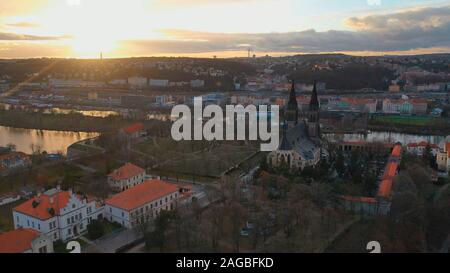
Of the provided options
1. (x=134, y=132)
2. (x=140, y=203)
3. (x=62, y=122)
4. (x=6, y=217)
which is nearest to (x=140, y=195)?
(x=140, y=203)

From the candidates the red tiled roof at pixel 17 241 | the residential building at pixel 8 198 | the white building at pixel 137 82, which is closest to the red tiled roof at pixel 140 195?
the red tiled roof at pixel 17 241

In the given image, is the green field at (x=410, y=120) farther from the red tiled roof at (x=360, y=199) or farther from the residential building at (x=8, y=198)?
the residential building at (x=8, y=198)

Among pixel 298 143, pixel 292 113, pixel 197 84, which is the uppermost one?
pixel 197 84

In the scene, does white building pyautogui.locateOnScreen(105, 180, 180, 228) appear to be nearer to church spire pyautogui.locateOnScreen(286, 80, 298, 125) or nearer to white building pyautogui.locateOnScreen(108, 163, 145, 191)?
white building pyautogui.locateOnScreen(108, 163, 145, 191)

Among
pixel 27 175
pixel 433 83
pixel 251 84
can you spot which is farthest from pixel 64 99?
pixel 433 83

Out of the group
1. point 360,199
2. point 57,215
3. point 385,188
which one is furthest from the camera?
point 385,188

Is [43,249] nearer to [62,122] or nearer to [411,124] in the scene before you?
[62,122]
